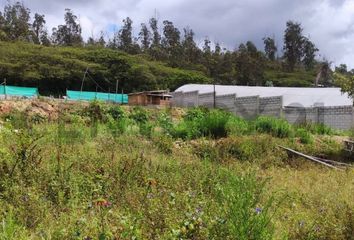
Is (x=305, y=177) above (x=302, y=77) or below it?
below

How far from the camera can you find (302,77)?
57719 millimetres

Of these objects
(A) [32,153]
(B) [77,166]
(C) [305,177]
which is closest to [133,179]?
(B) [77,166]

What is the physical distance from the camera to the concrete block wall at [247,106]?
25084mm

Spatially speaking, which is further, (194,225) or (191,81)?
(191,81)

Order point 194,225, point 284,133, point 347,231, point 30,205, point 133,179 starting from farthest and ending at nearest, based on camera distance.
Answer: point 284,133 < point 133,179 < point 30,205 < point 347,231 < point 194,225

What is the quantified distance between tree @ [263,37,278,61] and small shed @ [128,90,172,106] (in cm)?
3569

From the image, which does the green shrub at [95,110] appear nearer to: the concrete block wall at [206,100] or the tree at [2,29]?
the concrete block wall at [206,100]

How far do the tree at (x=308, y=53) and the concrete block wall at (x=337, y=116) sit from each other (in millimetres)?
48723

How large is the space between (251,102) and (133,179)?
842 inches

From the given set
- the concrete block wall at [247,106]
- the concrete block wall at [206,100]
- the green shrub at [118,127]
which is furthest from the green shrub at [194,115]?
the concrete block wall at [206,100]

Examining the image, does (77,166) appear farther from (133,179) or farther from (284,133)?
(284,133)

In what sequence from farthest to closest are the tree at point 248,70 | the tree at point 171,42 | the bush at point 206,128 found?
the tree at point 171,42
the tree at point 248,70
the bush at point 206,128

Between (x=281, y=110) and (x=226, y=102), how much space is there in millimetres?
6382

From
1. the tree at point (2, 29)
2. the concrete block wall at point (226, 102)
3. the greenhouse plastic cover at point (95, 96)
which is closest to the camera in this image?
the concrete block wall at point (226, 102)
